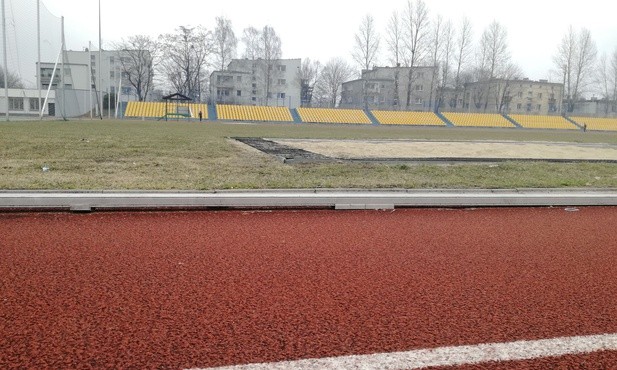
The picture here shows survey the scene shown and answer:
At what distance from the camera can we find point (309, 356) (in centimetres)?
231

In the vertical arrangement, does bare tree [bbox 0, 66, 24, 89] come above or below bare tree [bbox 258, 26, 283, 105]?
below

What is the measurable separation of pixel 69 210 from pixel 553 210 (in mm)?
6357

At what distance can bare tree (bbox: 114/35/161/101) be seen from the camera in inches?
2574

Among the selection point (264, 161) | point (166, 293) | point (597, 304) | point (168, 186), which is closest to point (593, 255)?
point (597, 304)

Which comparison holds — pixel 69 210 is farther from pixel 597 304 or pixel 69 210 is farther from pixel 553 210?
pixel 553 210

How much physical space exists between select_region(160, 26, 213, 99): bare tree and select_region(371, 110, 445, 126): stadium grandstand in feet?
88.6

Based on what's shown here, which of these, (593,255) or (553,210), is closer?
(593,255)

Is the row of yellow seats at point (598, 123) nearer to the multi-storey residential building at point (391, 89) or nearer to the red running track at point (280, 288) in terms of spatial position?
the multi-storey residential building at point (391, 89)

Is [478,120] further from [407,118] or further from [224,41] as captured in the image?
[224,41]

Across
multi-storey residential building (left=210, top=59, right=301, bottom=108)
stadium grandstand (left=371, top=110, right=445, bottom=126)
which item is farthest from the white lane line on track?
multi-storey residential building (left=210, top=59, right=301, bottom=108)

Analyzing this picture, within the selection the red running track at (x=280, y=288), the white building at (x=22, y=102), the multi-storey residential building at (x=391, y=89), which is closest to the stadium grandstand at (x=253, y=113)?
the multi-storey residential building at (x=391, y=89)

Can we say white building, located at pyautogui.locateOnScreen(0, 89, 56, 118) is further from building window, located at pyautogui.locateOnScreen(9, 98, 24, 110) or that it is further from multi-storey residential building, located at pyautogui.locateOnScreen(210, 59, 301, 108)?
multi-storey residential building, located at pyautogui.locateOnScreen(210, 59, 301, 108)

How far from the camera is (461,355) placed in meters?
2.36

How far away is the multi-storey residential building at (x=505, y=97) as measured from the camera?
72.6m
